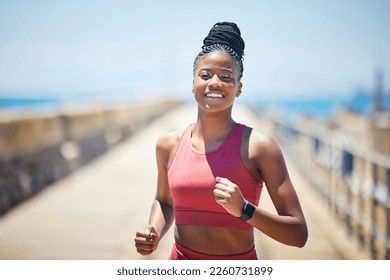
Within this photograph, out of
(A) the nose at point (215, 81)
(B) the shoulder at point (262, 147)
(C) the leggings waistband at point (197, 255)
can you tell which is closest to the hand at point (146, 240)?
(C) the leggings waistband at point (197, 255)

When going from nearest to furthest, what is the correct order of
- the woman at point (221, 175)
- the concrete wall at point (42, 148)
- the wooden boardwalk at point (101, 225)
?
the woman at point (221, 175) → the wooden boardwalk at point (101, 225) → the concrete wall at point (42, 148)

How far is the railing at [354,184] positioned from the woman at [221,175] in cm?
267

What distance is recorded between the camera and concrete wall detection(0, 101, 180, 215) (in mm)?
6004

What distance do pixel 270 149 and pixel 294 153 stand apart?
8612 millimetres

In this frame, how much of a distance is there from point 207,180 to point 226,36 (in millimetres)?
607

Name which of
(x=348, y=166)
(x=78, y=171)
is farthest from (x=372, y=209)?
(x=78, y=171)

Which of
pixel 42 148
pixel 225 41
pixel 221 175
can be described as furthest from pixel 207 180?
Result: pixel 42 148

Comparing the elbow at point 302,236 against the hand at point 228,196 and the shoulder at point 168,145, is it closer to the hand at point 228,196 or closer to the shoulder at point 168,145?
the hand at point 228,196

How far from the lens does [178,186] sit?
7.21 feet

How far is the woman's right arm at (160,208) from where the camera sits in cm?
229

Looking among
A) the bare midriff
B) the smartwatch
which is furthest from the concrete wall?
the smartwatch

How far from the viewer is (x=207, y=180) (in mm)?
2154
